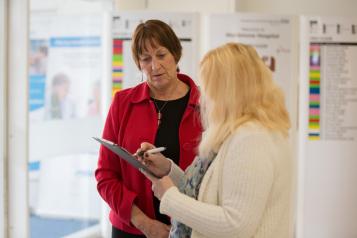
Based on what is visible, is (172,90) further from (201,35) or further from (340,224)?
(340,224)

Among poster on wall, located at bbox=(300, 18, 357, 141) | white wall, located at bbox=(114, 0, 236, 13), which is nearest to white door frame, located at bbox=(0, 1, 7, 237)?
white wall, located at bbox=(114, 0, 236, 13)

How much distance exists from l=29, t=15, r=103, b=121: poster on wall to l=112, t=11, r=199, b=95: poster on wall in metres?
0.78

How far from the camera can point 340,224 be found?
3.31 metres

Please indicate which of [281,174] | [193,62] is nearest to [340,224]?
[193,62]

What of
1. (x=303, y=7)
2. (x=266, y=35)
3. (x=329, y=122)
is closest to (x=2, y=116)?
(x=266, y=35)

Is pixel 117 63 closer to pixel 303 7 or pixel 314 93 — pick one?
pixel 314 93

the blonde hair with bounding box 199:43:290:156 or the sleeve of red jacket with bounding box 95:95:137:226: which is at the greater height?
the blonde hair with bounding box 199:43:290:156

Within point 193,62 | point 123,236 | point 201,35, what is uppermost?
point 201,35

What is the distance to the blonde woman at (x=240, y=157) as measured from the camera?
47.9 inches

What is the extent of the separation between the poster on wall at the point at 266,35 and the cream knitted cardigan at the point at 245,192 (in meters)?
1.94

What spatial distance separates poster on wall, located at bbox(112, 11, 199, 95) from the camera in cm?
300

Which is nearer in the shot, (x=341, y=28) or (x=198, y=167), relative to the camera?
(x=198, y=167)

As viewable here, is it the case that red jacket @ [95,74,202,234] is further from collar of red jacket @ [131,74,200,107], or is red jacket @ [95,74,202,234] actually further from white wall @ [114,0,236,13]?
white wall @ [114,0,236,13]

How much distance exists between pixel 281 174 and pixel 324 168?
2.18 meters
